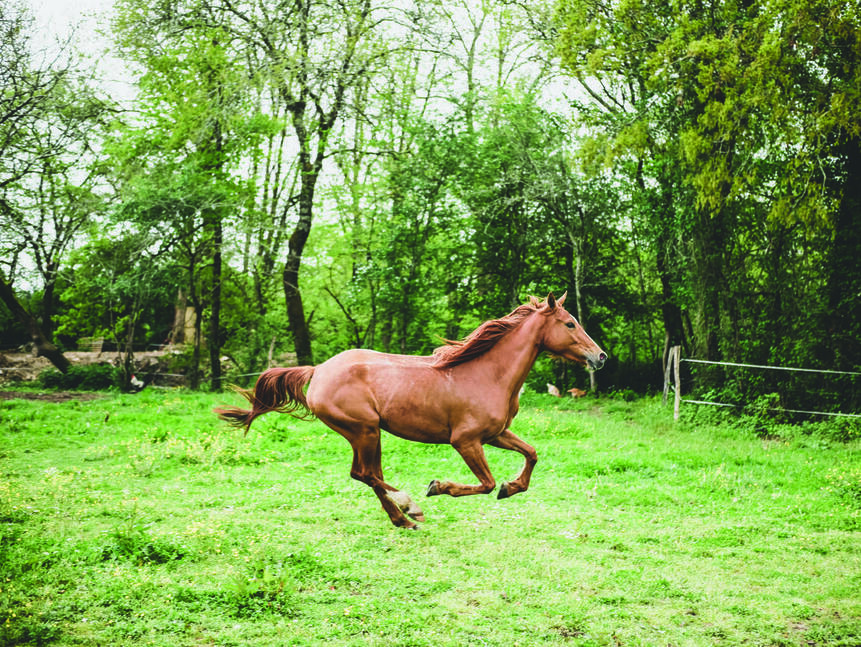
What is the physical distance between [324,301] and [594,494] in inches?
679

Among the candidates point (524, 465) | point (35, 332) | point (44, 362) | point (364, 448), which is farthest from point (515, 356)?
point (44, 362)

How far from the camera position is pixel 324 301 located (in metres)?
24.5

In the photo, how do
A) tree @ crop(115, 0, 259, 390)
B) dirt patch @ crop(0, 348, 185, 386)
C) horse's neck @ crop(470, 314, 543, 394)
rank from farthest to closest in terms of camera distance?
dirt patch @ crop(0, 348, 185, 386) < tree @ crop(115, 0, 259, 390) < horse's neck @ crop(470, 314, 543, 394)

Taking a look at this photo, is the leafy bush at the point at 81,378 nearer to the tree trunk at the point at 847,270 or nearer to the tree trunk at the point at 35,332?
the tree trunk at the point at 35,332

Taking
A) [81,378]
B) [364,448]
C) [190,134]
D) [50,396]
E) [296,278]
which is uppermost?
[190,134]

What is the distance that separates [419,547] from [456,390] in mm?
1628

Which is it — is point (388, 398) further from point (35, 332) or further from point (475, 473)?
point (35, 332)

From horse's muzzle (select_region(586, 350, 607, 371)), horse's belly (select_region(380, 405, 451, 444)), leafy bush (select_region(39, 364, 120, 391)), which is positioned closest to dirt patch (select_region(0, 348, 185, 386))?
leafy bush (select_region(39, 364, 120, 391))

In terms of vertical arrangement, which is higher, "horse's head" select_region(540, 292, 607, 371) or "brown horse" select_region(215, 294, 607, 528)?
"horse's head" select_region(540, 292, 607, 371)

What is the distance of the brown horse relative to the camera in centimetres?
572

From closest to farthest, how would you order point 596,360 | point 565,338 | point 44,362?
point 596,360 → point 565,338 → point 44,362

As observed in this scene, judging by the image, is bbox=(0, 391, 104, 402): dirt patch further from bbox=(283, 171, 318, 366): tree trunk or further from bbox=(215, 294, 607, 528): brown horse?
bbox=(215, 294, 607, 528): brown horse

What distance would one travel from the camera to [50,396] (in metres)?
17.7

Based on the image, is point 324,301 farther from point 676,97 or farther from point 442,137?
point 676,97
